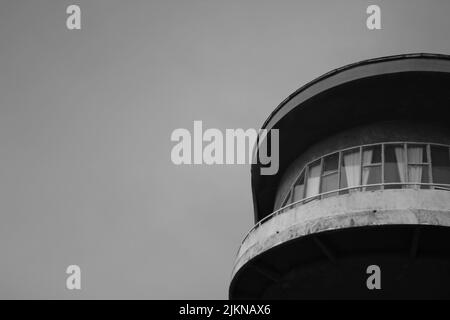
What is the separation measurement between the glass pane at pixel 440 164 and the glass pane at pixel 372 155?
1754mm

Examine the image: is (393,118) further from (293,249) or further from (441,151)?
(293,249)

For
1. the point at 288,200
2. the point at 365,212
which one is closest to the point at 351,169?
the point at 288,200

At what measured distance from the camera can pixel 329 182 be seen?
20172 mm

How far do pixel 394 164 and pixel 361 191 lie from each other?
1.87 m

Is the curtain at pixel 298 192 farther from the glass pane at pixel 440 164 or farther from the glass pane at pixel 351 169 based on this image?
the glass pane at pixel 440 164

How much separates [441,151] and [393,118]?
2109 millimetres

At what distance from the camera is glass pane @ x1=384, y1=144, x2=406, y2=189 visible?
61.6ft

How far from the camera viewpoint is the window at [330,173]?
20.0 m

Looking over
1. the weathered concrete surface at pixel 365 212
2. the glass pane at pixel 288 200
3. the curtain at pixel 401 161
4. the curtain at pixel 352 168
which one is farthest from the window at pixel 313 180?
the curtain at pixel 401 161

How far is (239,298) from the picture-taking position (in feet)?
68.6

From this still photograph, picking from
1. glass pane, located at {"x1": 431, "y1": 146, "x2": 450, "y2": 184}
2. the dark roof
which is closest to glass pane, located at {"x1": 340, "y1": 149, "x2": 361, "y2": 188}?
the dark roof

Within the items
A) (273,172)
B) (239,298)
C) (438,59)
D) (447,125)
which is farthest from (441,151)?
(239,298)

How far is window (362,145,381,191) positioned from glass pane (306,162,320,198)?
1868mm

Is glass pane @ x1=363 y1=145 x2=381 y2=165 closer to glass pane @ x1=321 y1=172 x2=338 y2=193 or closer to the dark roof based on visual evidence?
glass pane @ x1=321 y1=172 x2=338 y2=193
